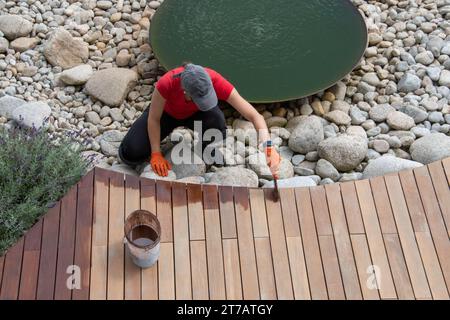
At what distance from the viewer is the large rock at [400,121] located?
15.0 ft

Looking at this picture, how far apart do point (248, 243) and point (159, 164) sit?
0.94m

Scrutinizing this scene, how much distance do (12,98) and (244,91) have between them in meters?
1.71

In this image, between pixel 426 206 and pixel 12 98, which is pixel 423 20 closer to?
pixel 426 206

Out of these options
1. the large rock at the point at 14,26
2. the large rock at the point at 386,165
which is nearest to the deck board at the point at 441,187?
the large rock at the point at 386,165

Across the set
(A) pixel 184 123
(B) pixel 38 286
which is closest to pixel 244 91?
(A) pixel 184 123

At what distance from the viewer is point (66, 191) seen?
3.82 m

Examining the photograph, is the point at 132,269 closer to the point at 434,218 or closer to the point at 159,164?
the point at 159,164

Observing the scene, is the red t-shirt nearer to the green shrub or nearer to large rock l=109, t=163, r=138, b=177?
large rock l=109, t=163, r=138, b=177

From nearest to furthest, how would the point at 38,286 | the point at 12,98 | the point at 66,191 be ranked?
1. the point at 38,286
2. the point at 66,191
3. the point at 12,98

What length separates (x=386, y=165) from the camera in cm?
410

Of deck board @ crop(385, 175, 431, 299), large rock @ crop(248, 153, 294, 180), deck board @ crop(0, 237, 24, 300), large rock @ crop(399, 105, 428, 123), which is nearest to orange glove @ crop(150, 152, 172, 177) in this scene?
large rock @ crop(248, 153, 294, 180)

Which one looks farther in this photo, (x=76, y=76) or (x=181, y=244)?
(x=76, y=76)

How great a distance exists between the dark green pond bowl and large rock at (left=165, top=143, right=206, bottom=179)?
677mm

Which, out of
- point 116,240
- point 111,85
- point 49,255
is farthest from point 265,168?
point 49,255
